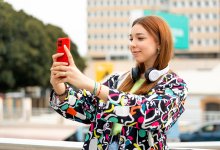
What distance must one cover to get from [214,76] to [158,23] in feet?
61.3

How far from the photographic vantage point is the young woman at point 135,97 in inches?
42.8

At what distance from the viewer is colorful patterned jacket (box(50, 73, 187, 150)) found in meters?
1.09

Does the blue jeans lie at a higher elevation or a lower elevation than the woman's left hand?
lower

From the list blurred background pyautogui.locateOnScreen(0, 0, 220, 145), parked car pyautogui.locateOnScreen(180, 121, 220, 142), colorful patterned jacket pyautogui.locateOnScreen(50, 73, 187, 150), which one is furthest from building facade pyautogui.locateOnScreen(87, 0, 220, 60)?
colorful patterned jacket pyautogui.locateOnScreen(50, 73, 187, 150)

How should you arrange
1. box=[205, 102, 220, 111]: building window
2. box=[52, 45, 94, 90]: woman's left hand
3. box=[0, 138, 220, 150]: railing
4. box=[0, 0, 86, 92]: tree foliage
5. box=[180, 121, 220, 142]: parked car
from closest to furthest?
1. box=[52, 45, 94, 90]: woman's left hand
2. box=[0, 138, 220, 150]: railing
3. box=[180, 121, 220, 142]: parked car
4. box=[205, 102, 220, 111]: building window
5. box=[0, 0, 86, 92]: tree foliage

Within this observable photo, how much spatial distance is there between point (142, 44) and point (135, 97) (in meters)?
0.19

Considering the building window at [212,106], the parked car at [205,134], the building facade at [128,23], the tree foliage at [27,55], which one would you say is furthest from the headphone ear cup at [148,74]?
the building facade at [128,23]

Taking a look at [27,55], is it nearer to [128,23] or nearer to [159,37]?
[159,37]

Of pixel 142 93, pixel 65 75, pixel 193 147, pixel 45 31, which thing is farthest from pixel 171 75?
pixel 45 31

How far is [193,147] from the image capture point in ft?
6.02

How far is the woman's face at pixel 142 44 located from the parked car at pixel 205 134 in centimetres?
887

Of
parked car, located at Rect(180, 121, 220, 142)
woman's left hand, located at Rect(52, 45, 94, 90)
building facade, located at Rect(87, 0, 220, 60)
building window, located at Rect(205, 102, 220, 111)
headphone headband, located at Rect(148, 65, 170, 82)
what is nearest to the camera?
woman's left hand, located at Rect(52, 45, 94, 90)

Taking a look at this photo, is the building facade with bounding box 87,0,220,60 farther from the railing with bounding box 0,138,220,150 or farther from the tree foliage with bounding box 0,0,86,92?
the railing with bounding box 0,138,220,150

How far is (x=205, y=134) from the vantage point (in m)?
9.98
